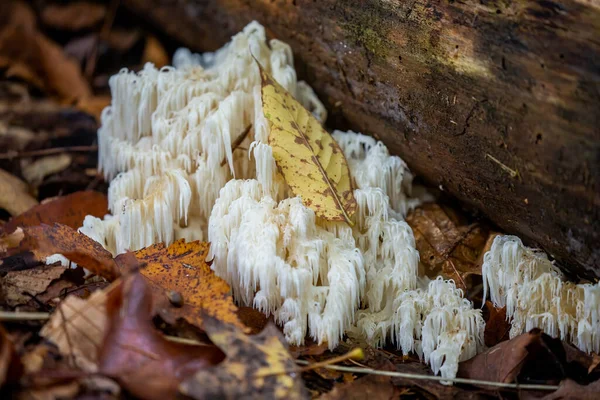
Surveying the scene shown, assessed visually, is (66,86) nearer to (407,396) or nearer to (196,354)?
(196,354)

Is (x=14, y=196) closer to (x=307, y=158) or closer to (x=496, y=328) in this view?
(x=307, y=158)

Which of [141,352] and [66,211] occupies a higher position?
[141,352]

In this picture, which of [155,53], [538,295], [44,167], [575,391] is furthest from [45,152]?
[575,391]

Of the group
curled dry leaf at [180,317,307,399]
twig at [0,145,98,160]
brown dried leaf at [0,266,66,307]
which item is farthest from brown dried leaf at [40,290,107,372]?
twig at [0,145,98,160]

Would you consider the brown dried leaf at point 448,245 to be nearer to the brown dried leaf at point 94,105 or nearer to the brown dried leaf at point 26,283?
the brown dried leaf at point 26,283

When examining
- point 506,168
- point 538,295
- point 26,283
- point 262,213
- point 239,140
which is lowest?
point 26,283

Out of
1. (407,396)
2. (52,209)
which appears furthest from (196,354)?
(52,209)

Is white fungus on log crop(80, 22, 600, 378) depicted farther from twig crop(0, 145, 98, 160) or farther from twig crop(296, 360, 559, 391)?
twig crop(0, 145, 98, 160)

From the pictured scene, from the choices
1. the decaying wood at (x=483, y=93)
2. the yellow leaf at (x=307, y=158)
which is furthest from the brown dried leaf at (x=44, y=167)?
the yellow leaf at (x=307, y=158)
